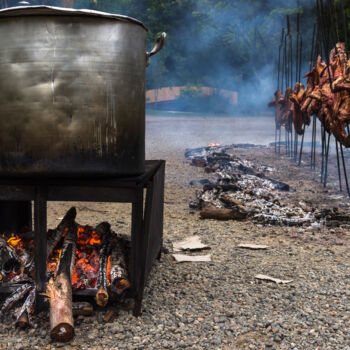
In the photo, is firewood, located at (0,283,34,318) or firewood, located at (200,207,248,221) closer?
firewood, located at (0,283,34,318)

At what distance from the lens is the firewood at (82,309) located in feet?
11.4

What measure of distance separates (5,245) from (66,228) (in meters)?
0.51

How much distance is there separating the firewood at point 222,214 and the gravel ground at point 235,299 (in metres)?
0.14

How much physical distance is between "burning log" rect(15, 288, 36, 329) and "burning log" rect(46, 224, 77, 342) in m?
0.17

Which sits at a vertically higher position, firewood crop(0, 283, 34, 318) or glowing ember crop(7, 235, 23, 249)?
glowing ember crop(7, 235, 23, 249)

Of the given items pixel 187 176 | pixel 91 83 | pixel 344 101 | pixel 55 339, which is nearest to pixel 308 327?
pixel 55 339

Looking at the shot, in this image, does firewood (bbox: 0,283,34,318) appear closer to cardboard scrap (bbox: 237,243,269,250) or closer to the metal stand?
the metal stand

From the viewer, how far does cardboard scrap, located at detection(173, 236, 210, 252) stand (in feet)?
17.6

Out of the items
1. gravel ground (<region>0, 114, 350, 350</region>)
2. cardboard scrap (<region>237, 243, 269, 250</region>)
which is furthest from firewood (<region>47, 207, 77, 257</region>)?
cardboard scrap (<region>237, 243, 269, 250</region>)

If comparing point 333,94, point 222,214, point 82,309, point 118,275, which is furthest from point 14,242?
point 333,94

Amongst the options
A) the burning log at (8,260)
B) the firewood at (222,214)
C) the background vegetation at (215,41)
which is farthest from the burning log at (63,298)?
the background vegetation at (215,41)

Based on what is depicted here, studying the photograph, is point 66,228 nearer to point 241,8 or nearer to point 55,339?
point 55,339

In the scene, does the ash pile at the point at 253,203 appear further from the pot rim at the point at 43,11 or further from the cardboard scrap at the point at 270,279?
the pot rim at the point at 43,11

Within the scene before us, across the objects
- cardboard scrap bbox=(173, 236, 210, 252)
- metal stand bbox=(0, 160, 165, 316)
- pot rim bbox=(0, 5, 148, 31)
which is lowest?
Answer: cardboard scrap bbox=(173, 236, 210, 252)
